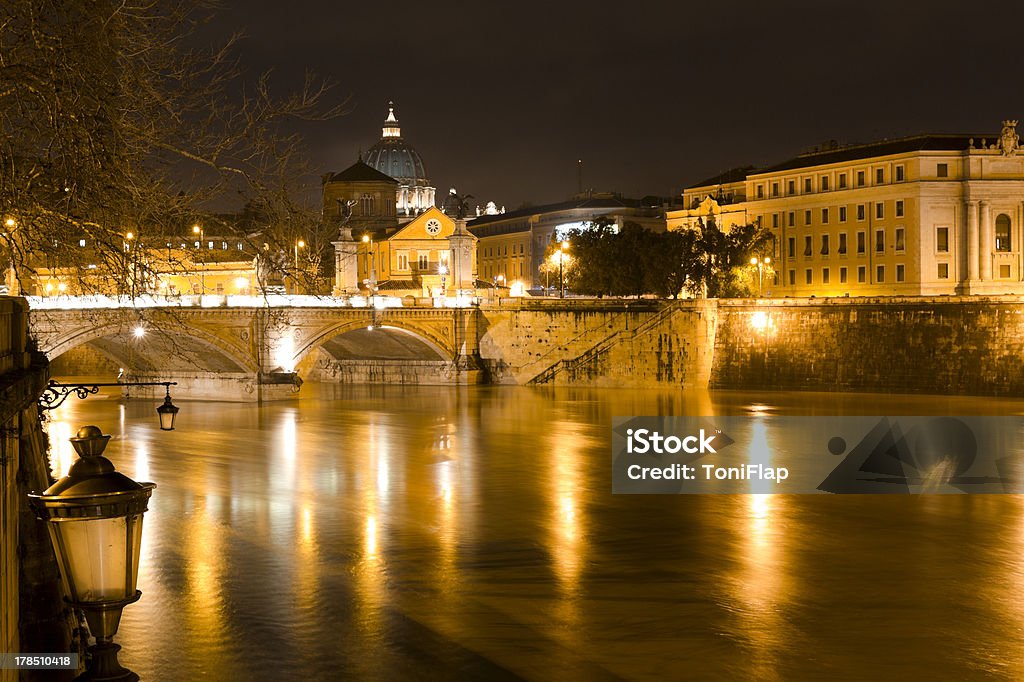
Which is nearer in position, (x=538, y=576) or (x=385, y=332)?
(x=538, y=576)

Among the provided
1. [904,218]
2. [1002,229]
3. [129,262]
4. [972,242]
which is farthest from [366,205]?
[129,262]

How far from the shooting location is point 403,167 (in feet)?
412

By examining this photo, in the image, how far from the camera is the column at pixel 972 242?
62869 mm

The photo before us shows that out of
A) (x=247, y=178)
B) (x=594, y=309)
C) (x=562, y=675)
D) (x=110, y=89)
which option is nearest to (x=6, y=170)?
(x=110, y=89)

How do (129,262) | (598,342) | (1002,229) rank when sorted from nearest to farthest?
(129,262)
(598,342)
(1002,229)

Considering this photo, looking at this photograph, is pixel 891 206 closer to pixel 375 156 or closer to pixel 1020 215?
pixel 1020 215

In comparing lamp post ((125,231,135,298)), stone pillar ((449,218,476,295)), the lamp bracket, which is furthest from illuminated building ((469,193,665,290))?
lamp post ((125,231,135,298))

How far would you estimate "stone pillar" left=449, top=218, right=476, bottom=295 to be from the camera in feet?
223

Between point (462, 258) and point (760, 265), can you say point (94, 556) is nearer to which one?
point (462, 258)

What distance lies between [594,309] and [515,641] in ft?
145

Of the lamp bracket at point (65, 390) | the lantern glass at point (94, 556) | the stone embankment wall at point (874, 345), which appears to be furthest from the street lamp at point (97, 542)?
the stone embankment wall at point (874, 345)

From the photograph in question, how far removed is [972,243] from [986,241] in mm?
722

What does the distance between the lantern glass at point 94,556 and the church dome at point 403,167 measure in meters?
117

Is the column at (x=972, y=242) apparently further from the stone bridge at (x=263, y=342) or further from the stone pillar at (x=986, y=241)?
the stone bridge at (x=263, y=342)
